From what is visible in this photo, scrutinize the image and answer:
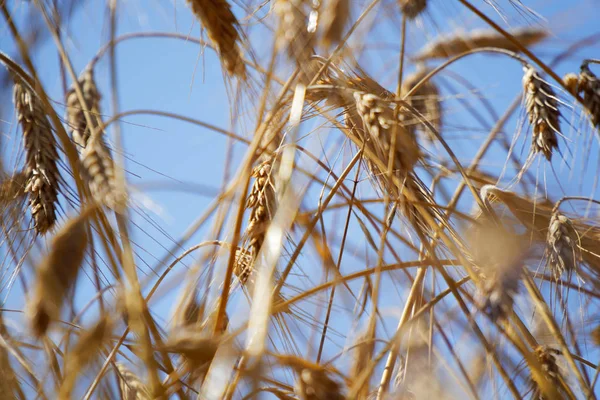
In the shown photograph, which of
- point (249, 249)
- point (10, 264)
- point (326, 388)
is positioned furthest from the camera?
point (249, 249)

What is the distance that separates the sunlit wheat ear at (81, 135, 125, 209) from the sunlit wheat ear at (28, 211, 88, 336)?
6 cm

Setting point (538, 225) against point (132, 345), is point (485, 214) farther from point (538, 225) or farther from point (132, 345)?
point (132, 345)

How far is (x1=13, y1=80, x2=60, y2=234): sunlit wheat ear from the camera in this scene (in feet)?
3.92

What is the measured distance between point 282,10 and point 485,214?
0.57 m

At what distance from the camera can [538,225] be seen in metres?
1.52

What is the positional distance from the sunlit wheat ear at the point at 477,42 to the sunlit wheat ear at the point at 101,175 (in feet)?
4.67

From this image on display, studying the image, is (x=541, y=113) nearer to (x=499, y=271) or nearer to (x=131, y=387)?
(x=499, y=271)

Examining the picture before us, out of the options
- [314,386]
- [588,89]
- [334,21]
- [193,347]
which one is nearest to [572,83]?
[588,89]

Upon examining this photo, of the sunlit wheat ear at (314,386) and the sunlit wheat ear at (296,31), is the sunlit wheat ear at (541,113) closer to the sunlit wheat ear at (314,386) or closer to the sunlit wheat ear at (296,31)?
the sunlit wheat ear at (296,31)

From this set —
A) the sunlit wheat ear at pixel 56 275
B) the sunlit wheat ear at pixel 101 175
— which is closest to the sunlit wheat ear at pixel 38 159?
the sunlit wheat ear at pixel 101 175

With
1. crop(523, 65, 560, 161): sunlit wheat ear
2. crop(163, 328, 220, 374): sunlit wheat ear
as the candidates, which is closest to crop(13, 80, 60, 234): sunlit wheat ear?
crop(163, 328, 220, 374): sunlit wheat ear

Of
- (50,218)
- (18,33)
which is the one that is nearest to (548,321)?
(50,218)

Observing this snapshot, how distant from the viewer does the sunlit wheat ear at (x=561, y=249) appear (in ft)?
4.15

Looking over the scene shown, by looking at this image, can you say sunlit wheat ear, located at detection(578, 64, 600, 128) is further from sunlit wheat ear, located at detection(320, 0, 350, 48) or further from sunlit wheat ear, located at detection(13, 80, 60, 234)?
sunlit wheat ear, located at detection(13, 80, 60, 234)
